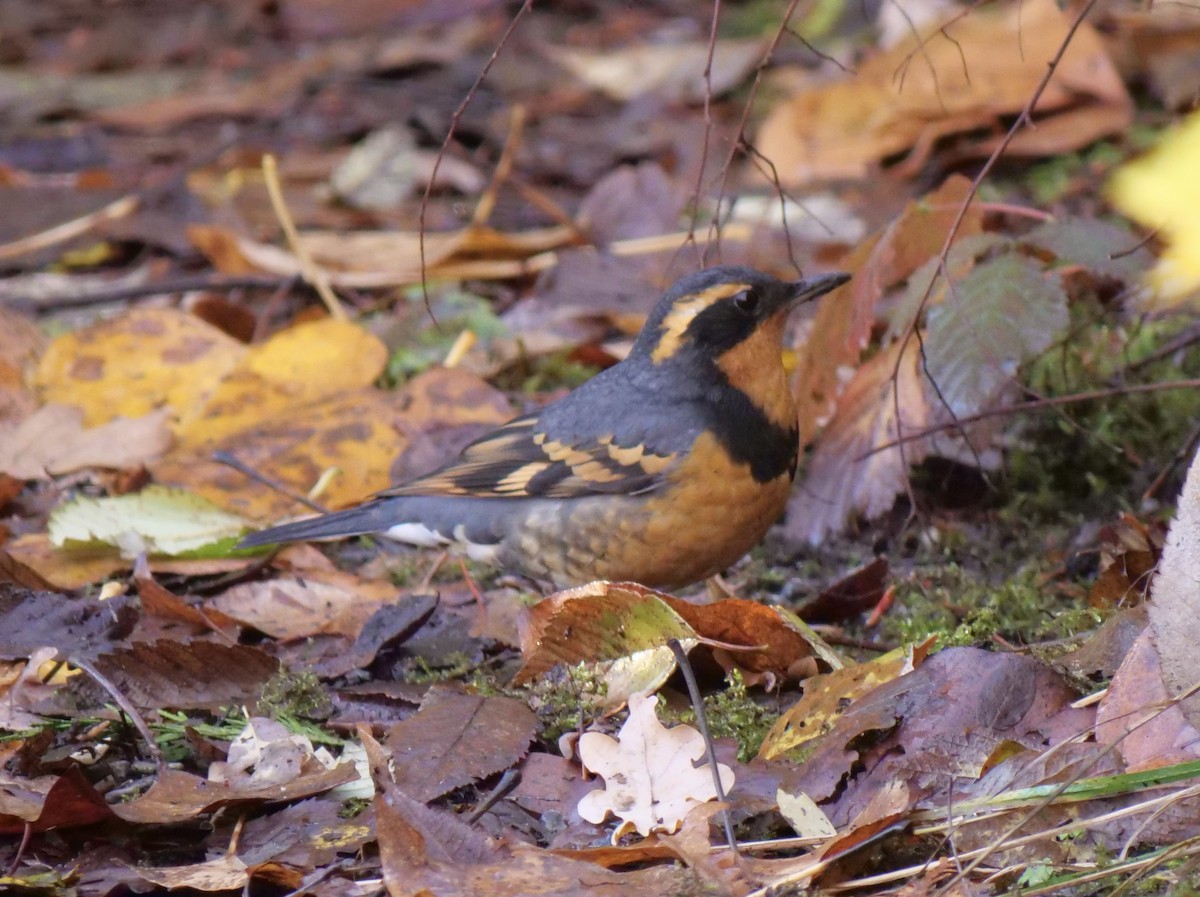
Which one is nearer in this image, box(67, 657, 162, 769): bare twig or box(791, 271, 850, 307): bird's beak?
box(67, 657, 162, 769): bare twig

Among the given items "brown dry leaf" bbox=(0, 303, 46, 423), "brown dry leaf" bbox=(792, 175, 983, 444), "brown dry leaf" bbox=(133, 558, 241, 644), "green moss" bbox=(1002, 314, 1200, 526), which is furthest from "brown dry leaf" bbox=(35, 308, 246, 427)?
"green moss" bbox=(1002, 314, 1200, 526)

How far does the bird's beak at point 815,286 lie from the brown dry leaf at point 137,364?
2.46m

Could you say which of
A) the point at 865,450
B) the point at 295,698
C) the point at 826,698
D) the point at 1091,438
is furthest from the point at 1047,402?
the point at 295,698

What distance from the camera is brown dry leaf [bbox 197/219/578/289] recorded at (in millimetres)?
6949

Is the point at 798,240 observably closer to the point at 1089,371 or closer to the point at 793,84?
the point at 1089,371

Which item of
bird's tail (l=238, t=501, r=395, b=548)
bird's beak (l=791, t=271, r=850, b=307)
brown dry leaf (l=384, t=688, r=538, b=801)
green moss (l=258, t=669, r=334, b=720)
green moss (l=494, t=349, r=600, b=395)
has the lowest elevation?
green moss (l=494, t=349, r=600, b=395)

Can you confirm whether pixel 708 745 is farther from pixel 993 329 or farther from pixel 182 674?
pixel 993 329

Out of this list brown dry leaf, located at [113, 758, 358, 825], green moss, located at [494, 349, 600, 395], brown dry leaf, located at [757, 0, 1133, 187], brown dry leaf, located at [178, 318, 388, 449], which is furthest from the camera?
brown dry leaf, located at [757, 0, 1133, 187]

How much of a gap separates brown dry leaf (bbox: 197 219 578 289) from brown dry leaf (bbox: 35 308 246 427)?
1.13 m

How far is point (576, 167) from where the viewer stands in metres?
8.49

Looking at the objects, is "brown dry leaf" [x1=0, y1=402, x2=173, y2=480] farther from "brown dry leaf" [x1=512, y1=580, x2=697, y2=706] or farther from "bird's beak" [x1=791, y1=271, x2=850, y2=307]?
"bird's beak" [x1=791, y1=271, x2=850, y2=307]

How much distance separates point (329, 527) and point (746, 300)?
160cm

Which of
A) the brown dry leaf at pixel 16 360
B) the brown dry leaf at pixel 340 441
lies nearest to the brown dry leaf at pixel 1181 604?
the brown dry leaf at pixel 340 441

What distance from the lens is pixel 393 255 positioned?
711 cm
